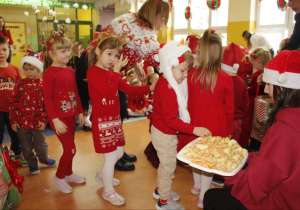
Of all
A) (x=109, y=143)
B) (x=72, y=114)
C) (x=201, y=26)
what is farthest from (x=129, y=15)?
(x=201, y=26)

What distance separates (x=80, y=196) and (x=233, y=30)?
5.33 metres

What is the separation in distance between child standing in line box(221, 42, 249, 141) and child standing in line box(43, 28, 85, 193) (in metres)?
1.42

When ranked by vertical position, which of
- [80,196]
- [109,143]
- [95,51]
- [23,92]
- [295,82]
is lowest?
[80,196]

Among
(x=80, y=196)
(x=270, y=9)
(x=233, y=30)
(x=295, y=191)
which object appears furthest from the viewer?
(x=233, y=30)

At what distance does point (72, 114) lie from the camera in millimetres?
2225

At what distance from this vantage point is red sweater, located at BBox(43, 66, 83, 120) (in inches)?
82.5

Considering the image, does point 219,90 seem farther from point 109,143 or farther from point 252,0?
point 252,0

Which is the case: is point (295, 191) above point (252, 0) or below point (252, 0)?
below

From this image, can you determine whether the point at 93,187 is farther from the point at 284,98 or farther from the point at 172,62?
the point at 284,98

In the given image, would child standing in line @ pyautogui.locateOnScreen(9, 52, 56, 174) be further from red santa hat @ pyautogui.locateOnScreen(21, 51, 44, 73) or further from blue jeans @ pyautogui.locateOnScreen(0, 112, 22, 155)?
blue jeans @ pyautogui.locateOnScreen(0, 112, 22, 155)

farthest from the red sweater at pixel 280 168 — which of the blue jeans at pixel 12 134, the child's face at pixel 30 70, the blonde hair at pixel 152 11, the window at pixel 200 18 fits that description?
the window at pixel 200 18

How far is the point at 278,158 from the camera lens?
3.62 ft

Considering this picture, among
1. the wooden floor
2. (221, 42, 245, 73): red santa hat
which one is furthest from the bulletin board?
(221, 42, 245, 73): red santa hat

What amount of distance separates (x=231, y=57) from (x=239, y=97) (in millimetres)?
412
